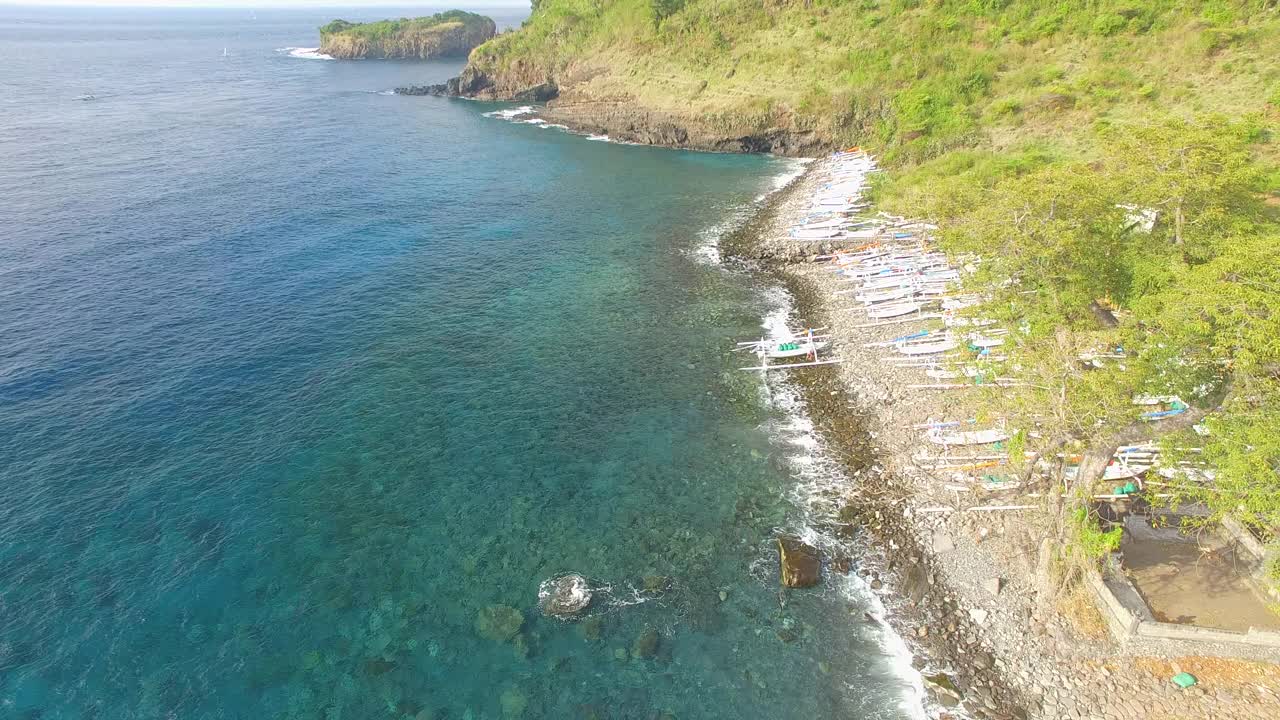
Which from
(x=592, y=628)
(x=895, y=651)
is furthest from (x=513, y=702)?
(x=895, y=651)

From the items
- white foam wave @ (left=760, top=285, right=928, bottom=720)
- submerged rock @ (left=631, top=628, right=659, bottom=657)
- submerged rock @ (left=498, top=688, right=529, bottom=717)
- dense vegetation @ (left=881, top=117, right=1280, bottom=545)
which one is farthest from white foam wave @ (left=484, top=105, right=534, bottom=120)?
submerged rock @ (left=498, top=688, right=529, bottom=717)

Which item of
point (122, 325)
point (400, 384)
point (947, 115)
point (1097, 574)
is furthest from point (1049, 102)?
point (122, 325)

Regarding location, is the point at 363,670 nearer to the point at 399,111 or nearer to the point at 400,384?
the point at 400,384

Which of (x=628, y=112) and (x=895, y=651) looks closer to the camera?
(x=895, y=651)

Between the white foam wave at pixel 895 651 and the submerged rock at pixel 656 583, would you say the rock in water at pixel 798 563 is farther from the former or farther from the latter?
the submerged rock at pixel 656 583

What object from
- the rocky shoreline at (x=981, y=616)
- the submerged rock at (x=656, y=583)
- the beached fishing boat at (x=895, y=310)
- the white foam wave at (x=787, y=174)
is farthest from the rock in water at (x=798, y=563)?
the white foam wave at (x=787, y=174)

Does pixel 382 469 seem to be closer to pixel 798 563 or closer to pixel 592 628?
pixel 592 628

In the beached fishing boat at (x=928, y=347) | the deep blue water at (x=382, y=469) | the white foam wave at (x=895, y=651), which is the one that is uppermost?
the beached fishing boat at (x=928, y=347)
